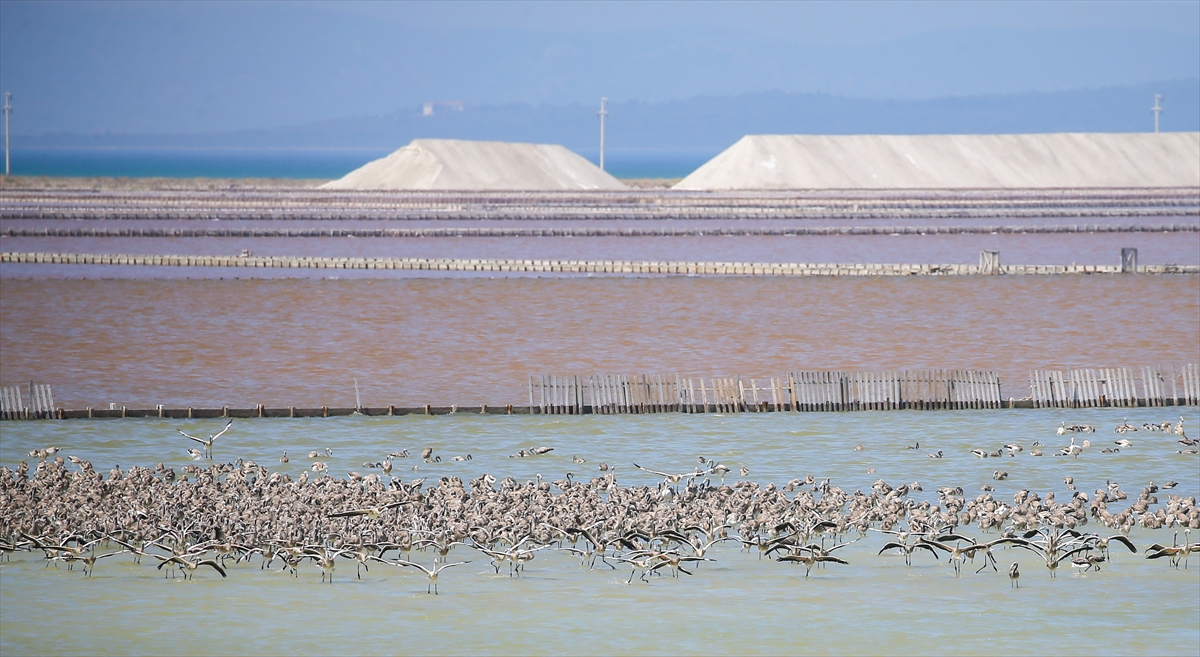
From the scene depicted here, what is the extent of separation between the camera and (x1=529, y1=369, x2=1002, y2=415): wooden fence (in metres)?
24.7

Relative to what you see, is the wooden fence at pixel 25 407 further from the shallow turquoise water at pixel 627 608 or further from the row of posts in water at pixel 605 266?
the row of posts in water at pixel 605 266

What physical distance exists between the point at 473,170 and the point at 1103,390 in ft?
297

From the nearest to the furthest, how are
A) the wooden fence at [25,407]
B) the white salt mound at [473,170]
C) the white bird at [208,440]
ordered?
1. the white bird at [208,440]
2. the wooden fence at [25,407]
3. the white salt mound at [473,170]

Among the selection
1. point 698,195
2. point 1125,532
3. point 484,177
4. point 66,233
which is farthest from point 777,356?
point 484,177

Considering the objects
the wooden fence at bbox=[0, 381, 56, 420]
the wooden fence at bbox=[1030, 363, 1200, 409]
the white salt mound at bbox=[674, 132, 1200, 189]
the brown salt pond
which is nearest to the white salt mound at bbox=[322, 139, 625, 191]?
the white salt mound at bbox=[674, 132, 1200, 189]

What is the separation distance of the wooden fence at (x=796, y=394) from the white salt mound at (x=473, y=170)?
8639 centimetres

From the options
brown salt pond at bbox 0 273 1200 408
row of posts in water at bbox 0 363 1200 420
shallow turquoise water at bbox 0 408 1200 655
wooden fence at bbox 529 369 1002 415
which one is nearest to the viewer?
shallow turquoise water at bbox 0 408 1200 655

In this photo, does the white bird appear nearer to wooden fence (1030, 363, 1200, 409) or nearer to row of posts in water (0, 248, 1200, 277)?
wooden fence (1030, 363, 1200, 409)

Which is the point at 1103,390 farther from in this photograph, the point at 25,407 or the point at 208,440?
the point at 25,407

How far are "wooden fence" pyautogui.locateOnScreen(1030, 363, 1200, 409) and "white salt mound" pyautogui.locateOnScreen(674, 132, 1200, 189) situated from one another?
9006 centimetres

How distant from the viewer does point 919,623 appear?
1484 cm

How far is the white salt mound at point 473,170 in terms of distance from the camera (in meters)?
112

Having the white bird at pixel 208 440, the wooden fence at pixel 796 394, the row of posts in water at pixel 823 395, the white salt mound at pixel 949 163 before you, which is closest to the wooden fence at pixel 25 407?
the row of posts in water at pixel 823 395

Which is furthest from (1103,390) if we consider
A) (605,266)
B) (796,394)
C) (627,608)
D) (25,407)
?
(605,266)
